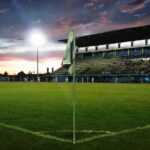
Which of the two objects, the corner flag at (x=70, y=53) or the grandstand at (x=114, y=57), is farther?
the grandstand at (x=114, y=57)

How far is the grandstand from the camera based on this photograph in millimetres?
77125

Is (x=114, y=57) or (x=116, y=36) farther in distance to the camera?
(x=114, y=57)

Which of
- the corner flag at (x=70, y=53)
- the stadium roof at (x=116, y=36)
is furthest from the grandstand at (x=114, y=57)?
the corner flag at (x=70, y=53)

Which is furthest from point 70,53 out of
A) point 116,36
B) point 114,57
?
point 114,57

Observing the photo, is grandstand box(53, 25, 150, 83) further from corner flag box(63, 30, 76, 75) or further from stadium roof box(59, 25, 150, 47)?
corner flag box(63, 30, 76, 75)

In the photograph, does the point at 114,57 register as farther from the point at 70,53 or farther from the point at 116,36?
the point at 70,53

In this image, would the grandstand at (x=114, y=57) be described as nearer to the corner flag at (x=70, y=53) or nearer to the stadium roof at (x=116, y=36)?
the stadium roof at (x=116, y=36)

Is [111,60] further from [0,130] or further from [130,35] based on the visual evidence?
[0,130]

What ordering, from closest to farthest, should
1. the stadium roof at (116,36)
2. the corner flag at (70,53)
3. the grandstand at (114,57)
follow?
the corner flag at (70,53)
the stadium roof at (116,36)
the grandstand at (114,57)

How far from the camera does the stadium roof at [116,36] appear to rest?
73.8 metres

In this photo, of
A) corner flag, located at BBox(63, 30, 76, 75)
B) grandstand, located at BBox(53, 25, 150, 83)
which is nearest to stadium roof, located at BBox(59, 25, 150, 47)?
grandstand, located at BBox(53, 25, 150, 83)

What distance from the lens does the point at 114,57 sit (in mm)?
90812

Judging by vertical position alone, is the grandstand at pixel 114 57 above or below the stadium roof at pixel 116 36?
below

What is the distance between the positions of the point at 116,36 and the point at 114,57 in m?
9.72
